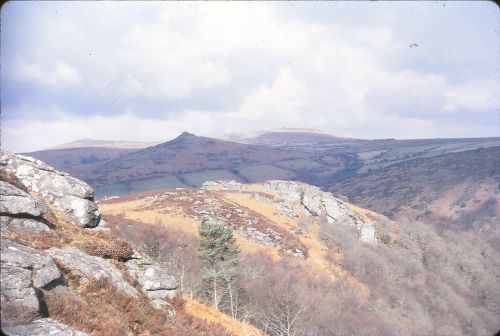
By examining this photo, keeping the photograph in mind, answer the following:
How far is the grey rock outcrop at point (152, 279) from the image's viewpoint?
14.4 metres

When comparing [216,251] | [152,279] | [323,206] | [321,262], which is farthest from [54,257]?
[323,206]

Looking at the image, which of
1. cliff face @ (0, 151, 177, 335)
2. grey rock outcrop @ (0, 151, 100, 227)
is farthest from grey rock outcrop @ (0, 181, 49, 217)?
grey rock outcrop @ (0, 151, 100, 227)

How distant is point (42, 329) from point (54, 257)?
12.6 ft

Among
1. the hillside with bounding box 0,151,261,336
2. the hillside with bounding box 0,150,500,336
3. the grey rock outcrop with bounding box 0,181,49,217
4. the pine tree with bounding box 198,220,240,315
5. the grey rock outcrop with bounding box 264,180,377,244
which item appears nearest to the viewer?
the hillside with bounding box 0,151,261,336

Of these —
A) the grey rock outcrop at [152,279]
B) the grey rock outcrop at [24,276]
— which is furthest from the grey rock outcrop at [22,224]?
the grey rock outcrop at [152,279]

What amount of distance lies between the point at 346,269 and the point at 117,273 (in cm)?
5832

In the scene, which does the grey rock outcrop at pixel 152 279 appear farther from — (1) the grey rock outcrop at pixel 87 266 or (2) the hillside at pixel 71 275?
(1) the grey rock outcrop at pixel 87 266

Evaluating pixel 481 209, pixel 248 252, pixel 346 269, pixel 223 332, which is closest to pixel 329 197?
pixel 346 269

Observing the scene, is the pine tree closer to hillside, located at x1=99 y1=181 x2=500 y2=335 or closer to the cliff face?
hillside, located at x1=99 y1=181 x2=500 y2=335

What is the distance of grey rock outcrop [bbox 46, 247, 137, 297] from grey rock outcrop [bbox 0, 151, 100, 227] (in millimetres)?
3676

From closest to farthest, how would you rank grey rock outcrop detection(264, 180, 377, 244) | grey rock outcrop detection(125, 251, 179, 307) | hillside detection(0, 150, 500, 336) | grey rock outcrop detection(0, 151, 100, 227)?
hillside detection(0, 150, 500, 336), grey rock outcrop detection(125, 251, 179, 307), grey rock outcrop detection(0, 151, 100, 227), grey rock outcrop detection(264, 180, 377, 244)

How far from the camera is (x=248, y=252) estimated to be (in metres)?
56.2

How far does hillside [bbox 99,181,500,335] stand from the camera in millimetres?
45812

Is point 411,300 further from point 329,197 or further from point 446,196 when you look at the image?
point 446,196
